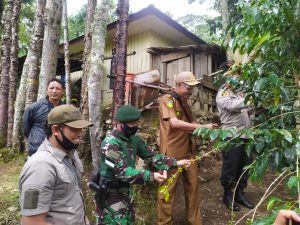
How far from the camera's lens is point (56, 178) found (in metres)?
2.26

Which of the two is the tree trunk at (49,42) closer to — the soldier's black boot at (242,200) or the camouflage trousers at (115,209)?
the camouflage trousers at (115,209)

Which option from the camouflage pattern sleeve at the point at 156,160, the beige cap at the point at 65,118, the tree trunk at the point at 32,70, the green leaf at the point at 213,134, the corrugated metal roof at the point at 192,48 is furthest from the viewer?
the corrugated metal roof at the point at 192,48

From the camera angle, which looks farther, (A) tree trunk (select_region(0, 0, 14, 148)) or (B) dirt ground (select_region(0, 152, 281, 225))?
(A) tree trunk (select_region(0, 0, 14, 148))

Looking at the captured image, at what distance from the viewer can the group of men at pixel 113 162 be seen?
2.19 m

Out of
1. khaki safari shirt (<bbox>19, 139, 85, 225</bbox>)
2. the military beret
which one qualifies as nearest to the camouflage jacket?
the military beret

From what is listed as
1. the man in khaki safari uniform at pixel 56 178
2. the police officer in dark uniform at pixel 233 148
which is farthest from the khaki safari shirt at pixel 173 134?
the man in khaki safari uniform at pixel 56 178

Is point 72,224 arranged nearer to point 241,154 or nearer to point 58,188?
point 58,188

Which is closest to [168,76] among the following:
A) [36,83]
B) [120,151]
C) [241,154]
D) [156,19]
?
[156,19]

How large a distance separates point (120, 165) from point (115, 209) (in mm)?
492

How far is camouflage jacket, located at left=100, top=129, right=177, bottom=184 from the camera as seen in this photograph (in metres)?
2.98

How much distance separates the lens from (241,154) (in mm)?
4934

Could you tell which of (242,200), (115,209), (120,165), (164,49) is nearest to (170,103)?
(120,165)

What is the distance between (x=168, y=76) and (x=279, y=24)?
10.1 meters

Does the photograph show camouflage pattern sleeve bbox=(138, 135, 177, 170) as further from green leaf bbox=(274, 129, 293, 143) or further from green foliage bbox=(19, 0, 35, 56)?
green foliage bbox=(19, 0, 35, 56)
